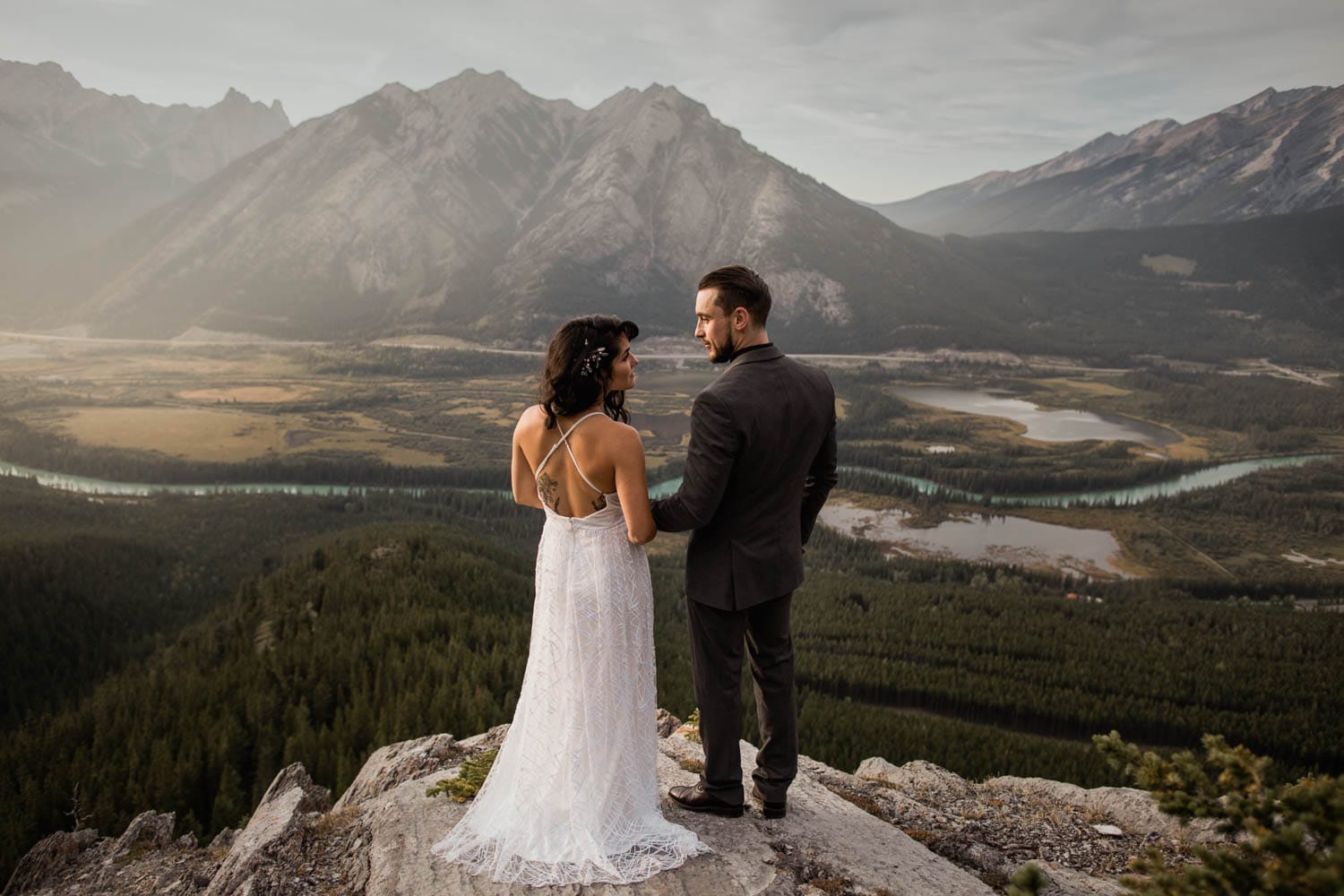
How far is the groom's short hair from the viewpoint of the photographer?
6.17 metres

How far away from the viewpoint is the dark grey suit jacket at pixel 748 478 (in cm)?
600

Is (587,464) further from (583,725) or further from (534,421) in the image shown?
(583,725)

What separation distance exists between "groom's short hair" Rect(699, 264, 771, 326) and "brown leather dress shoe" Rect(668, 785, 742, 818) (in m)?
3.97

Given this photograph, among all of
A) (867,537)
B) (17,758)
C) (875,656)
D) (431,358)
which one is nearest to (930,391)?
(867,537)

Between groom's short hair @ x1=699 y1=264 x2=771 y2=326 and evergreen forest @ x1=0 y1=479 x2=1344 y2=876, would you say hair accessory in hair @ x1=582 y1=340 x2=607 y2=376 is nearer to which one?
groom's short hair @ x1=699 y1=264 x2=771 y2=326

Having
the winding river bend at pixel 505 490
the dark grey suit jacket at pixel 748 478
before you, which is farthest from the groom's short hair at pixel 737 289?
the winding river bend at pixel 505 490

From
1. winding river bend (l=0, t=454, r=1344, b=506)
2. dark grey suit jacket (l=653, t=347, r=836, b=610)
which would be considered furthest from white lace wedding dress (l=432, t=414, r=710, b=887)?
winding river bend (l=0, t=454, r=1344, b=506)

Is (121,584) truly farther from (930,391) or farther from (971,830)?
(930,391)

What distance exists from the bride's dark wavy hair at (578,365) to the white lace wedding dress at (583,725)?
0.35 metres

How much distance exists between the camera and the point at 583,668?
6562mm

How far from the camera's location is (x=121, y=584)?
50.6 metres

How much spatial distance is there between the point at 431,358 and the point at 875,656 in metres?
153

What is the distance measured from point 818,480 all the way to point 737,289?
190cm

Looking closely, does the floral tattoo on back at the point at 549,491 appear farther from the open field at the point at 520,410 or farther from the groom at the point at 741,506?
the open field at the point at 520,410
